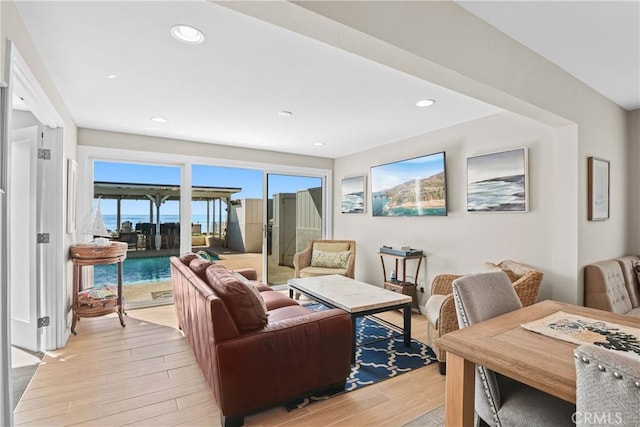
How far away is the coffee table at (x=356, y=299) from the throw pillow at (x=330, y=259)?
3.96ft

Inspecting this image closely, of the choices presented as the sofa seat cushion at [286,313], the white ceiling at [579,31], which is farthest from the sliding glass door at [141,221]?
the white ceiling at [579,31]

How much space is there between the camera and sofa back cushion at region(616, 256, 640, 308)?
2838 millimetres

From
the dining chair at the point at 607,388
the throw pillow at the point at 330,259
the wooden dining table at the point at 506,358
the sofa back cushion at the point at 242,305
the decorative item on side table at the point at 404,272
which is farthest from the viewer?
the throw pillow at the point at 330,259

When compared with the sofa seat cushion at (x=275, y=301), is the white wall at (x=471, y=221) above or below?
above

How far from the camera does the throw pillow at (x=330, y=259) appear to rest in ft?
15.7

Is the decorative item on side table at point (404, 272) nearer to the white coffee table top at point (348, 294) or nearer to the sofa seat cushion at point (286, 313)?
the white coffee table top at point (348, 294)

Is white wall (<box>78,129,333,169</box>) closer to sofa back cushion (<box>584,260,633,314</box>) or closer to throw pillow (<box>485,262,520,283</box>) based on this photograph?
throw pillow (<box>485,262,520,283</box>)

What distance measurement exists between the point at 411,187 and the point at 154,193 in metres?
3.54

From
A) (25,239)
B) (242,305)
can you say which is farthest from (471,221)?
(25,239)

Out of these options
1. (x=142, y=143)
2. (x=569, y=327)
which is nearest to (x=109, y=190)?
(x=142, y=143)

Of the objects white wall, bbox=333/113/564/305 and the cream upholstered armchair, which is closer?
white wall, bbox=333/113/564/305

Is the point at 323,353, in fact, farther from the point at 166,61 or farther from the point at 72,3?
the point at 72,3

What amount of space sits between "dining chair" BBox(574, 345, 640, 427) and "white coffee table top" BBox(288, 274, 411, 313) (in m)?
1.90

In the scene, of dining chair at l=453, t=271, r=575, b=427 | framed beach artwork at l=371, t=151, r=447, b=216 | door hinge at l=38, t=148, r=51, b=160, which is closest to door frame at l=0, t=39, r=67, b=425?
door hinge at l=38, t=148, r=51, b=160
